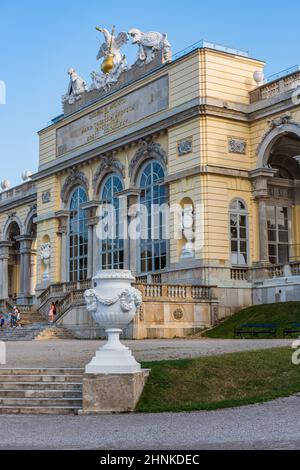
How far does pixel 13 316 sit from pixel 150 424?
30.0 m

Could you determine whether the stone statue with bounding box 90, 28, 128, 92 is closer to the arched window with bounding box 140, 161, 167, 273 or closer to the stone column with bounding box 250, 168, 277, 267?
the arched window with bounding box 140, 161, 167, 273

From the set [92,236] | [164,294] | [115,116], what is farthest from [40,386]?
[92,236]

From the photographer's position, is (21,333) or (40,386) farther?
(21,333)

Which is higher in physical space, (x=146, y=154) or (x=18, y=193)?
(x=18, y=193)

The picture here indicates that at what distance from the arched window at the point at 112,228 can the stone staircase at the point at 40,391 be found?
2785cm

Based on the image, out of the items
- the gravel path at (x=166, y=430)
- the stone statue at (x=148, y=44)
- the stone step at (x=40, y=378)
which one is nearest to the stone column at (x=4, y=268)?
the stone statue at (x=148, y=44)

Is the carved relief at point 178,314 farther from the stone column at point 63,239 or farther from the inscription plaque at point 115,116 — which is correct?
the stone column at point 63,239

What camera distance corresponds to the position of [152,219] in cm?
3944

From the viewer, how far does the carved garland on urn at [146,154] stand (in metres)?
38.5

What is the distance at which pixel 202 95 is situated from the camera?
116 ft

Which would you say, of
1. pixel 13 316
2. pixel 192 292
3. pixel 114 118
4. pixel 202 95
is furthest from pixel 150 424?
pixel 114 118

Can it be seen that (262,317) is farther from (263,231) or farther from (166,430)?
(166,430)

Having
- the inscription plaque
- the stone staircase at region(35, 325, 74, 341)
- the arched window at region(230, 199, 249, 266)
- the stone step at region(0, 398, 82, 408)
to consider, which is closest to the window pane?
the arched window at region(230, 199, 249, 266)

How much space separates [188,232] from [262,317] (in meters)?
6.89
